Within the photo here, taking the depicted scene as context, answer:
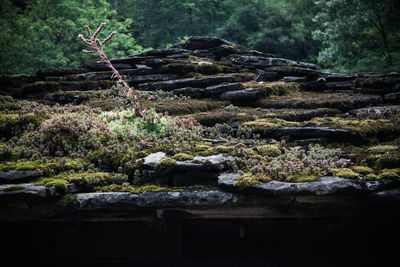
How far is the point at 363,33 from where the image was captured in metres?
19.0

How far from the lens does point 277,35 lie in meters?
25.9

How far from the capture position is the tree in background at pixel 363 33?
1761 cm

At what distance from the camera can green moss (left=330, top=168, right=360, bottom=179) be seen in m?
4.26

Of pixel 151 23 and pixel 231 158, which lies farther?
pixel 151 23

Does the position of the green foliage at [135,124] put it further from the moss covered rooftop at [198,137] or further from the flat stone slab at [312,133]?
the flat stone slab at [312,133]

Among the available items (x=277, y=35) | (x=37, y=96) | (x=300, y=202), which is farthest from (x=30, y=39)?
(x=300, y=202)

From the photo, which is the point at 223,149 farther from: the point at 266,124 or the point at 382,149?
the point at 382,149

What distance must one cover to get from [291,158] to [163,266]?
8.00ft

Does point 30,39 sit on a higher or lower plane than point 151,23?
lower

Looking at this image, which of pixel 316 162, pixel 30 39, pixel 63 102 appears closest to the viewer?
pixel 316 162

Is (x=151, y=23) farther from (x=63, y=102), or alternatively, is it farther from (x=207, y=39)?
(x=63, y=102)

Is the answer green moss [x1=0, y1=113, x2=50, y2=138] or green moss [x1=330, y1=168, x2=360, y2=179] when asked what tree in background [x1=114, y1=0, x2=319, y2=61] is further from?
green moss [x1=330, y1=168, x2=360, y2=179]

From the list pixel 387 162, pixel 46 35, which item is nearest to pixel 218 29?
pixel 46 35

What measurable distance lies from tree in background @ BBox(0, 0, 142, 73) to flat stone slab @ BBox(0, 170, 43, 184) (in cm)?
1750
